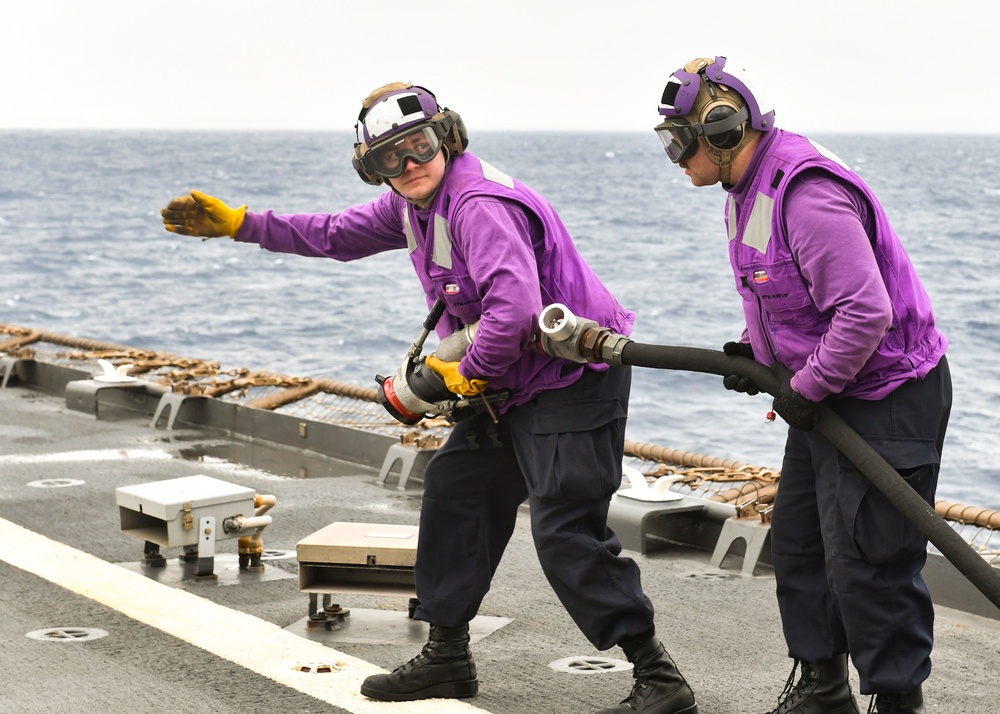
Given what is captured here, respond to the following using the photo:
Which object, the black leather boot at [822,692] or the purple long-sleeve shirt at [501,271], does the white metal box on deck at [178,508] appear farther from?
the black leather boot at [822,692]

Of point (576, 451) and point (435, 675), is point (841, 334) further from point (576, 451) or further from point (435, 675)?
point (435, 675)

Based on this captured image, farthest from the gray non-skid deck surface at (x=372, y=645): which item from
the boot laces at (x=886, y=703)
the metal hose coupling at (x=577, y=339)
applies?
the metal hose coupling at (x=577, y=339)

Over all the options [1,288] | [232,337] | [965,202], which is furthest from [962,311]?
[965,202]

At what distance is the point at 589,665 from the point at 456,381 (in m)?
1.30

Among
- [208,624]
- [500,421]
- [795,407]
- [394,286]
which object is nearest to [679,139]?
[795,407]

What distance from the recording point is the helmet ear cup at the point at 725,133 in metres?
3.77

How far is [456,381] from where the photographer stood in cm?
A: 414

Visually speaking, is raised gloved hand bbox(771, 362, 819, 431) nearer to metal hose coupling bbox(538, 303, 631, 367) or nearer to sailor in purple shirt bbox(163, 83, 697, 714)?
metal hose coupling bbox(538, 303, 631, 367)

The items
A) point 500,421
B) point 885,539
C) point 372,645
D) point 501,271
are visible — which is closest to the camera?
point 885,539

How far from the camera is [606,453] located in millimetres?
4215

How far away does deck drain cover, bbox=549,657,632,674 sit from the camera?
15.4 feet

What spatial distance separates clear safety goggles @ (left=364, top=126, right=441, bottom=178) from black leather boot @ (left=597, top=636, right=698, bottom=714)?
5.53 ft

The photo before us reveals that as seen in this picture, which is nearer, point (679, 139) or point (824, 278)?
point (824, 278)

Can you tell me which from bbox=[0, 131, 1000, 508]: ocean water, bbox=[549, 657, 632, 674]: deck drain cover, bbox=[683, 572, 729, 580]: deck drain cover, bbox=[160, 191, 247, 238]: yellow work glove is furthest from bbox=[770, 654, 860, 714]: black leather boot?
bbox=[0, 131, 1000, 508]: ocean water
